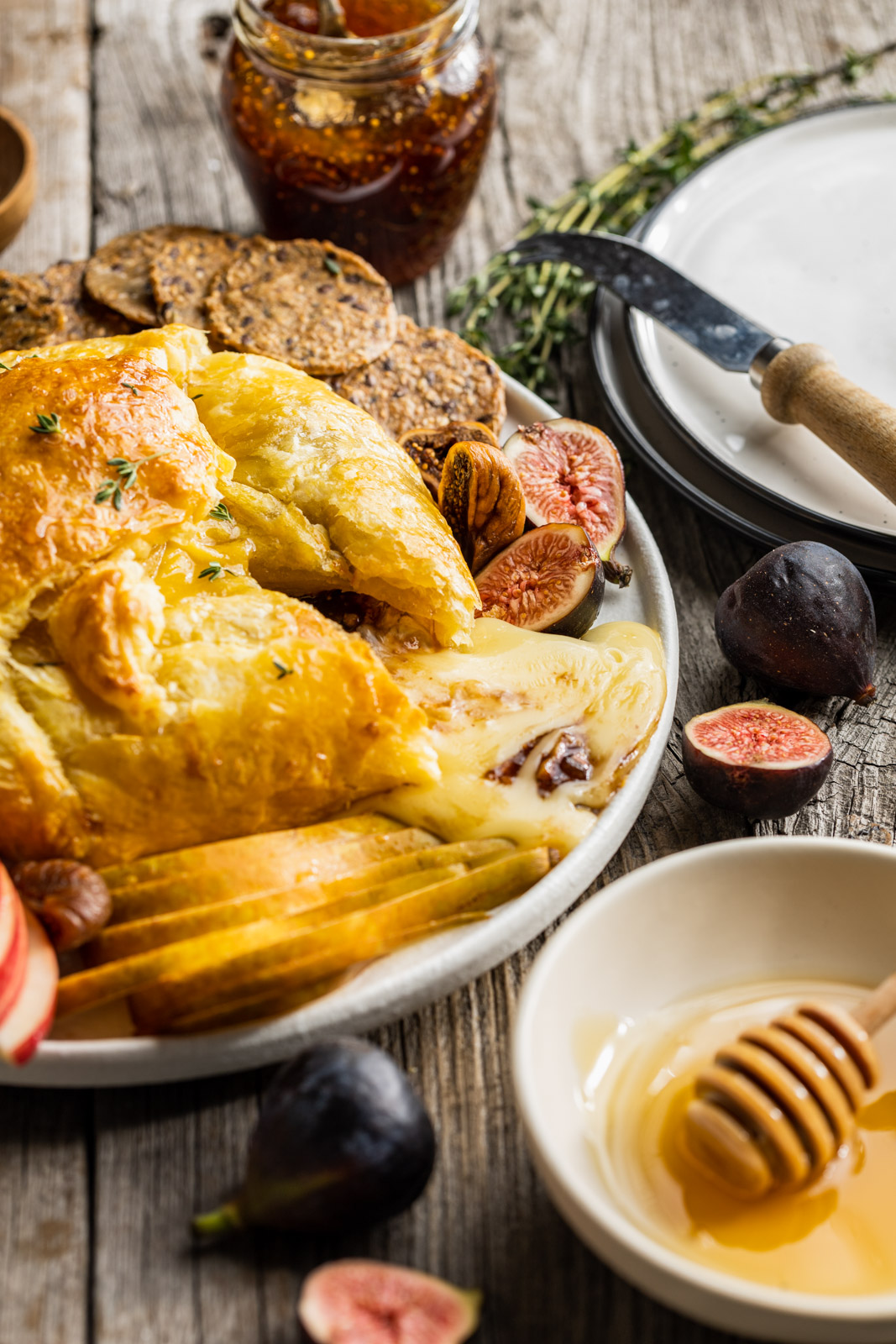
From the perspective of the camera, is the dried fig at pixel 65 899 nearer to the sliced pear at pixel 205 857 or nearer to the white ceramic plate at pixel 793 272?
the sliced pear at pixel 205 857

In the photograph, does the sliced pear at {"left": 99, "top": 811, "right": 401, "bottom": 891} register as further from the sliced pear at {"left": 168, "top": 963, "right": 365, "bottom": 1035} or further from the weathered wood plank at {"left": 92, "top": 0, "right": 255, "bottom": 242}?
the weathered wood plank at {"left": 92, "top": 0, "right": 255, "bottom": 242}

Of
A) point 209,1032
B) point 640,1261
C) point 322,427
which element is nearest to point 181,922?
point 209,1032

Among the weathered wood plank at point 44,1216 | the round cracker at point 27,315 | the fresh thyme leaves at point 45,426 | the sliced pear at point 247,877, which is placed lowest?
the weathered wood plank at point 44,1216

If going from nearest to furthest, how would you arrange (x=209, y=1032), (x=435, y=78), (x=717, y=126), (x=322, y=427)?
(x=209, y=1032) → (x=322, y=427) → (x=435, y=78) → (x=717, y=126)

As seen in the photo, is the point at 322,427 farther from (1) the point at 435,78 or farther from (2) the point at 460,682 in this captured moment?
(1) the point at 435,78

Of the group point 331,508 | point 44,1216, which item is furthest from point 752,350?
point 44,1216

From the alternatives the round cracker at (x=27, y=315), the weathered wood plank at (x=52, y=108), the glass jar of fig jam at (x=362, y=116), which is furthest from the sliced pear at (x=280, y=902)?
the weathered wood plank at (x=52, y=108)

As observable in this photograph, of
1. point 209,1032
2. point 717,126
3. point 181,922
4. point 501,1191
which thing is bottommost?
point 501,1191
